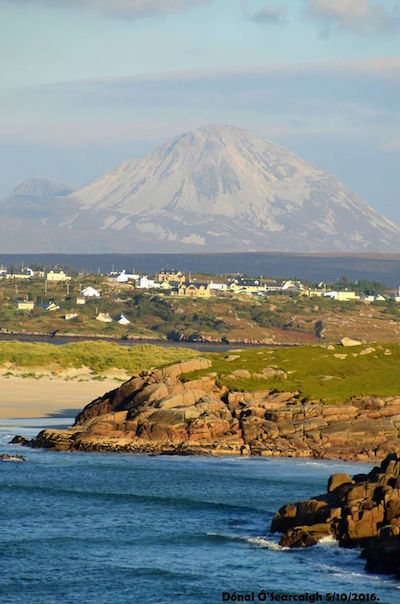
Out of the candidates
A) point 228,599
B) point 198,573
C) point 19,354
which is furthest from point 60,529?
point 19,354

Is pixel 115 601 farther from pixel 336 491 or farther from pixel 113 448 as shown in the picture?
pixel 113 448

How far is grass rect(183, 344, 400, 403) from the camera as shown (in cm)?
7588

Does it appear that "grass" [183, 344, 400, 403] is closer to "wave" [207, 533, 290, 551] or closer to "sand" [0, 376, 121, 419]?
"sand" [0, 376, 121, 419]

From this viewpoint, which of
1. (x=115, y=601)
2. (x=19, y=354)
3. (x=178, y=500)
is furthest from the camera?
(x=19, y=354)

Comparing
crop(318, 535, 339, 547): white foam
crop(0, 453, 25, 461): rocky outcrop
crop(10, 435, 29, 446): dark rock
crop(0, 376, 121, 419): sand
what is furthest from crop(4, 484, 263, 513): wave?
crop(0, 376, 121, 419): sand

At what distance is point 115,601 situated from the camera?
131ft

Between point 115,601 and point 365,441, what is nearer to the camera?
point 115,601

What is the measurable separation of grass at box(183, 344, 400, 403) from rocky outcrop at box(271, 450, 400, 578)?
25988mm

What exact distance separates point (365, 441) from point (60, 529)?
23700 mm

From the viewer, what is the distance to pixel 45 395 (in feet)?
320

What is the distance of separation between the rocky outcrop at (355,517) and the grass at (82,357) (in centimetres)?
6159

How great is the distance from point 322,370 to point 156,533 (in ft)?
111

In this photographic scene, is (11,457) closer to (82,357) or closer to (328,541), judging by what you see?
(328,541)

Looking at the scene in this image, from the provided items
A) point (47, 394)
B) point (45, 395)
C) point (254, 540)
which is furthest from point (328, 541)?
point (47, 394)
